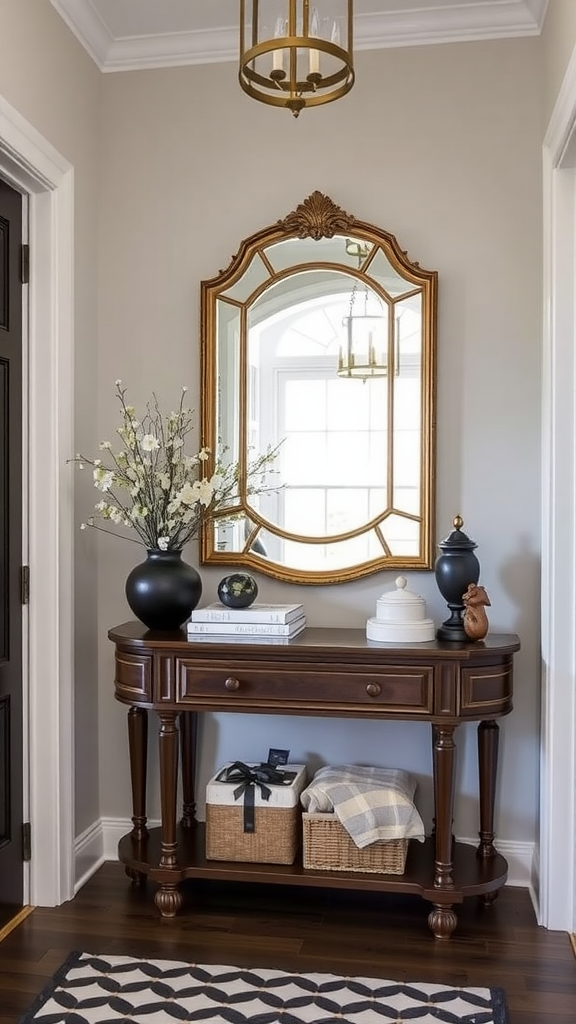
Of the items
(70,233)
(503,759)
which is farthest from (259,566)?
(70,233)

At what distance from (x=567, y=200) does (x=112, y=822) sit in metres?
2.64

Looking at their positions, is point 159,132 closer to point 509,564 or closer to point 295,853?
point 509,564

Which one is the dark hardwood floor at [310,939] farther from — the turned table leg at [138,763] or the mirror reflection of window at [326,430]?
the mirror reflection of window at [326,430]

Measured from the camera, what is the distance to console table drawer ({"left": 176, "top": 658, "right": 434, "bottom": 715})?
2.74 meters

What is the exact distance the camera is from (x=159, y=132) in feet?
11.1

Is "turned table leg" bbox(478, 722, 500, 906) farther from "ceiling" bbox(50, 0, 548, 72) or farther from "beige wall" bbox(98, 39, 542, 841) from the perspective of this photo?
"ceiling" bbox(50, 0, 548, 72)

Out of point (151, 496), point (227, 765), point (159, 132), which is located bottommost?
point (227, 765)

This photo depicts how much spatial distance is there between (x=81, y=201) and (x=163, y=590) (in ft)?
4.58

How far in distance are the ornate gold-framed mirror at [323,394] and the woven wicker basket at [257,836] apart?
2.61 ft

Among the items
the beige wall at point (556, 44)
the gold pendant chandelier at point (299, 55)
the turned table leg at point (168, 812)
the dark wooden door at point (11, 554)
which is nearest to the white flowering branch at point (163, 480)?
the dark wooden door at point (11, 554)

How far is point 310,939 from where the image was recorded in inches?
107

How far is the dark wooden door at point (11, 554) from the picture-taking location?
2801 millimetres

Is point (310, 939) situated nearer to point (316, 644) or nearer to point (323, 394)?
point (316, 644)

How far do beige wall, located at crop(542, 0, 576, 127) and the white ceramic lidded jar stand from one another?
1569 millimetres
